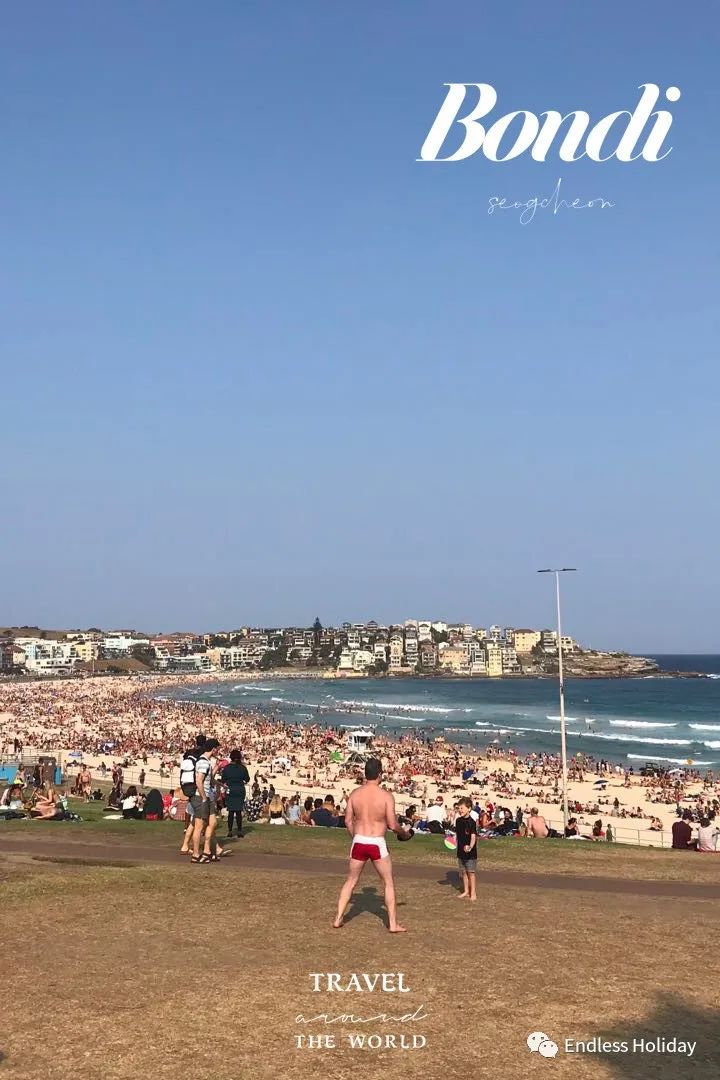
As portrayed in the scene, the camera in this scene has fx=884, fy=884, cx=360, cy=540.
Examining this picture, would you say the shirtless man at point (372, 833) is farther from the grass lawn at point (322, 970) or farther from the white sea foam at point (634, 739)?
the white sea foam at point (634, 739)

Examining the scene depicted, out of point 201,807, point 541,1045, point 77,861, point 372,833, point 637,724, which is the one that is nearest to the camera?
point 541,1045

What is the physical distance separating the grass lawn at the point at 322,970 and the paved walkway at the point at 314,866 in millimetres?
758

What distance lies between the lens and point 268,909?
9273 millimetres

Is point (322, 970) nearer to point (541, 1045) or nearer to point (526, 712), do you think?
point (541, 1045)

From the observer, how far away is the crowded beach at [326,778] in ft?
64.3

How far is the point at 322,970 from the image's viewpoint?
282 inches

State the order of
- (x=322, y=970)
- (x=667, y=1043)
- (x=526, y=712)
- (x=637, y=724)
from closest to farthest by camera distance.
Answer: (x=667, y=1043) → (x=322, y=970) → (x=637, y=724) → (x=526, y=712)

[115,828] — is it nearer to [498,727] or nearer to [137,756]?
[137,756]

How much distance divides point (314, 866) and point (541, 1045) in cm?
690

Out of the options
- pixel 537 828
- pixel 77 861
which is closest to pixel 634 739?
pixel 537 828

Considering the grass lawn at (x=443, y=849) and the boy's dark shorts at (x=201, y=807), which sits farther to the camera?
the grass lawn at (x=443, y=849)

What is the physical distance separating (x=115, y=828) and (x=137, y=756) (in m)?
45.9

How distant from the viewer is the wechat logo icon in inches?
220

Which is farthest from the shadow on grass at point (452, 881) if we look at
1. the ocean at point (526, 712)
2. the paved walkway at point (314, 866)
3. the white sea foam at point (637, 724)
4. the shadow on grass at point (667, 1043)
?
the white sea foam at point (637, 724)
